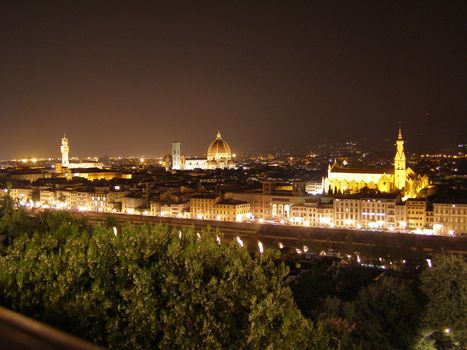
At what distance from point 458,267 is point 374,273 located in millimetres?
4883

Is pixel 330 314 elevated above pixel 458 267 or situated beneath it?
situated beneath

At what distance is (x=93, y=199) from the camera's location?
32031 mm

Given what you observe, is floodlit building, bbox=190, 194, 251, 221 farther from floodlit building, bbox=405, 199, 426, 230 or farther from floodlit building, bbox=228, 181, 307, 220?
floodlit building, bbox=405, 199, 426, 230

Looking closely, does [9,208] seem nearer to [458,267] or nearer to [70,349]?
[458,267]

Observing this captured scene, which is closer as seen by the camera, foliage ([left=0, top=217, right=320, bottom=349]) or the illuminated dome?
foliage ([left=0, top=217, right=320, bottom=349])

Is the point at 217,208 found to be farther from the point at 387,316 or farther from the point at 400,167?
the point at 387,316

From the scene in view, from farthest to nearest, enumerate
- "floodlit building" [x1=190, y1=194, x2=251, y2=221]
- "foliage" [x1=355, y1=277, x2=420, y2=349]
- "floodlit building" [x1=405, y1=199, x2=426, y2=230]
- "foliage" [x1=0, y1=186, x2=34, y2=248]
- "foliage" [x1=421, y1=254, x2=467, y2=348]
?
"floodlit building" [x1=190, y1=194, x2=251, y2=221], "floodlit building" [x1=405, y1=199, x2=426, y2=230], "foliage" [x1=355, y1=277, x2=420, y2=349], "foliage" [x1=421, y1=254, x2=467, y2=348], "foliage" [x1=0, y1=186, x2=34, y2=248]

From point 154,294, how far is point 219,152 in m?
57.3

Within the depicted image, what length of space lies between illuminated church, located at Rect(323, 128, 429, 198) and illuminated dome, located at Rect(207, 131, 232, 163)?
28915 mm

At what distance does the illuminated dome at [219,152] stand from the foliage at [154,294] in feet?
185

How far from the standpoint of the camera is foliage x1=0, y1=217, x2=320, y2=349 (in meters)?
3.41

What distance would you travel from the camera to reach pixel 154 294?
3.74m

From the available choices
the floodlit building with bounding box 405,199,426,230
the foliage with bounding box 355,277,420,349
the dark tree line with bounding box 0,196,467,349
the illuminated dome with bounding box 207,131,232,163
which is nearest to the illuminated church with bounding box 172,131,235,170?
the illuminated dome with bounding box 207,131,232,163

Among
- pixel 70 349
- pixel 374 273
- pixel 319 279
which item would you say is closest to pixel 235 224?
pixel 374 273
